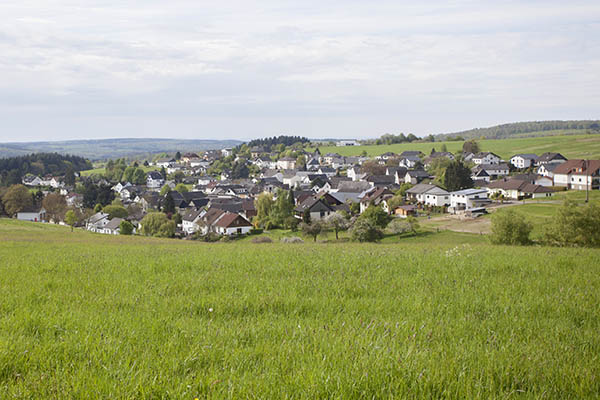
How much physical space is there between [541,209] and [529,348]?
71.7m

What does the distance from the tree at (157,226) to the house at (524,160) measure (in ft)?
359

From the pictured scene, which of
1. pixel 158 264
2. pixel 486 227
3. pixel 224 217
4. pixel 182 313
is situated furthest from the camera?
pixel 224 217

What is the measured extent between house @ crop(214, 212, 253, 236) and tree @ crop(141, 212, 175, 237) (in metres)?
7.87

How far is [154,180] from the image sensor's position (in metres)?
169

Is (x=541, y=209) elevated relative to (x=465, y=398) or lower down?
lower down

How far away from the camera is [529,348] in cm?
431

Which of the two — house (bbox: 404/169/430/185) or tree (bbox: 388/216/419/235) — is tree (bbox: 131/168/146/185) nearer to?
house (bbox: 404/169/430/185)

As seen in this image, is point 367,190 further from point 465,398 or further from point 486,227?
point 465,398

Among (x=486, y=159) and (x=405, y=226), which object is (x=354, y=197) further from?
(x=486, y=159)

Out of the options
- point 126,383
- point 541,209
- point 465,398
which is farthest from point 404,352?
point 541,209

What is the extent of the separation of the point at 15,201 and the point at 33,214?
450 cm

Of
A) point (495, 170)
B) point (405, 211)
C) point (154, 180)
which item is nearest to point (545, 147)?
point (495, 170)

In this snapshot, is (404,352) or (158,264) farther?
(158,264)

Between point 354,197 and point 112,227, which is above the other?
point 354,197
